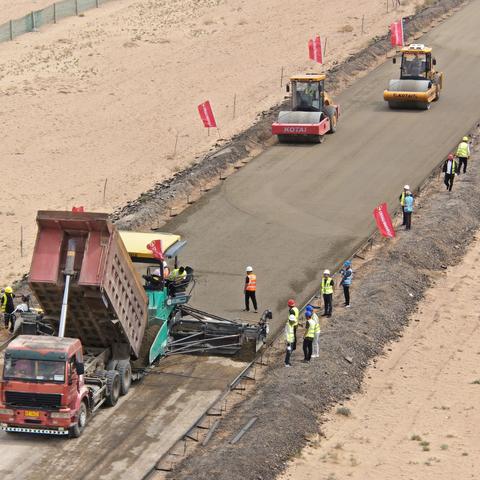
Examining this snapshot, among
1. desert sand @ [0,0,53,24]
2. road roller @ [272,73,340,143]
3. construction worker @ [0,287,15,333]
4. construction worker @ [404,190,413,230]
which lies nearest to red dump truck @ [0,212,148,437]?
construction worker @ [0,287,15,333]

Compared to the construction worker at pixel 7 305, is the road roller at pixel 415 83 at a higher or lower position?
higher

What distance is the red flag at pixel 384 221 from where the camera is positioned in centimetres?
3453

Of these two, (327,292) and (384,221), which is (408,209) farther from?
(327,292)

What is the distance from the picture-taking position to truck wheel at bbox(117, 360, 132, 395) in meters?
26.0

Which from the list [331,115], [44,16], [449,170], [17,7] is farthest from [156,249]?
[17,7]

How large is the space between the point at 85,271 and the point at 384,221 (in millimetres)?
12585

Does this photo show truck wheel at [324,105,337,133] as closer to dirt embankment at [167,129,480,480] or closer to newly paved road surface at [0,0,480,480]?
newly paved road surface at [0,0,480,480]

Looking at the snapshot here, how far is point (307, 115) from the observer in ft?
152

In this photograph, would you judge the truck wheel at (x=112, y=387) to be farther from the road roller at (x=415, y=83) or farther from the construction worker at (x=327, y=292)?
the road roller at (x=415, y=83)

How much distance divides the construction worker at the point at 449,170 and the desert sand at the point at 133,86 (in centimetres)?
1084

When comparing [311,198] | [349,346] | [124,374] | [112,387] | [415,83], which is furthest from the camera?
[415,83]

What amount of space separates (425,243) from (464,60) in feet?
85.6

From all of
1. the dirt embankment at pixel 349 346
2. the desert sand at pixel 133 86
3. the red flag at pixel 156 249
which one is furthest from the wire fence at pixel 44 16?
the red flag at pixel 156 249

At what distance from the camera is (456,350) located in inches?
1140
